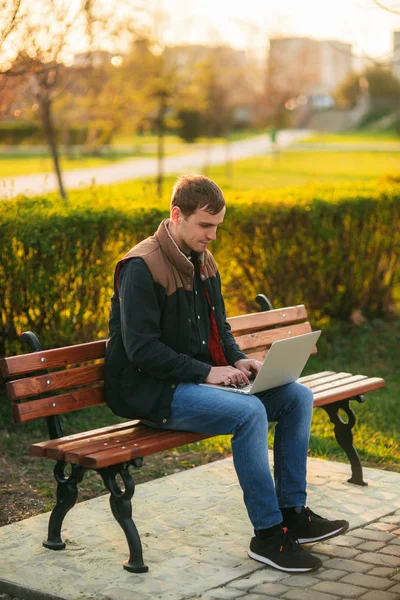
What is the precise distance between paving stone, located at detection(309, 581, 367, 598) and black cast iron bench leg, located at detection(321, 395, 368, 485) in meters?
1.35

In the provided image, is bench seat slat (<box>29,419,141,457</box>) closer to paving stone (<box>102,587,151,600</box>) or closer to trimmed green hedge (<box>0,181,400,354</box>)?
paving stone (<box>102,587,151,600</box>)

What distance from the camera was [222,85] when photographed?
37.1 metres

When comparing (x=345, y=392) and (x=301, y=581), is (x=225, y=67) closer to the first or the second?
(x=345, y=392)

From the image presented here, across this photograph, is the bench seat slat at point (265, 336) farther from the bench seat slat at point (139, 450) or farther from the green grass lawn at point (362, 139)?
the green grass lawn at point (362, 139)

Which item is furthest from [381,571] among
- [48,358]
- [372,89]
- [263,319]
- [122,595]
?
[372,89]

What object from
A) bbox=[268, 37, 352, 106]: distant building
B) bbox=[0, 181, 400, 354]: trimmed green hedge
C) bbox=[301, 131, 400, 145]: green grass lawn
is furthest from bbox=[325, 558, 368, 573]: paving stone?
bbox=[301, 131, 400, 145]: green grass lawn

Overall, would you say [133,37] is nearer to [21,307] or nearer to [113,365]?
[21,307]

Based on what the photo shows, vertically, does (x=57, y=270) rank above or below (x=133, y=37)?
below

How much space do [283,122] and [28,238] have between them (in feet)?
174

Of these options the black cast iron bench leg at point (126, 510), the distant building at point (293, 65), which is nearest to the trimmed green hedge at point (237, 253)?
the black cast iron bench leg at point (126, 510)

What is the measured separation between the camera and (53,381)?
4324 mm

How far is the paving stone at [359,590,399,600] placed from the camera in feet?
12.2

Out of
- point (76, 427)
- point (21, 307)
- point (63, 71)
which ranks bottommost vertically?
point (76, 427)

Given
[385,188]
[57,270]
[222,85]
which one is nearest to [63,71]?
[385,188]
